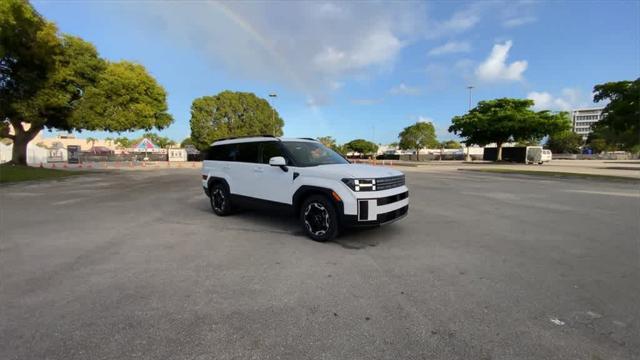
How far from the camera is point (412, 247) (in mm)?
5211

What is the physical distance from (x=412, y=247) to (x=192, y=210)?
5.90m

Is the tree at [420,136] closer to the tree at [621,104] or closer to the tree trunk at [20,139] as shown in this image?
the tree at [621,104]

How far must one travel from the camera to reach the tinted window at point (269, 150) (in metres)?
6.33

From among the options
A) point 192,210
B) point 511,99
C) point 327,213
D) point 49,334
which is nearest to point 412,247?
point 327,213

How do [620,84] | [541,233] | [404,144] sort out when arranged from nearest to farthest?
[541,233] < [620,84] < [404,144]

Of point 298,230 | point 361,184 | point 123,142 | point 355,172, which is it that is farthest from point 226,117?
point 123,142

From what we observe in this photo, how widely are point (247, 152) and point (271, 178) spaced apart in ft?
→ 3.61

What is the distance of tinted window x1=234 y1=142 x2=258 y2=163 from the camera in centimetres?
674

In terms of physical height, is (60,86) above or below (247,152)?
above

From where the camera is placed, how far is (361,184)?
16.5 ft

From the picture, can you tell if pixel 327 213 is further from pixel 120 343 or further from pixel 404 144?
pixel 404 144

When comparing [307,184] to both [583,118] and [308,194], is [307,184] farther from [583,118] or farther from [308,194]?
[583,118]

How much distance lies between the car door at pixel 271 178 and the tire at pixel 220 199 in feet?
3.97

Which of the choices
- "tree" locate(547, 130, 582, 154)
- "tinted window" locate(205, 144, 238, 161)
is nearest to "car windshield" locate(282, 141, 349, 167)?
"tinted window" locate(205, 144, 238, 161)
